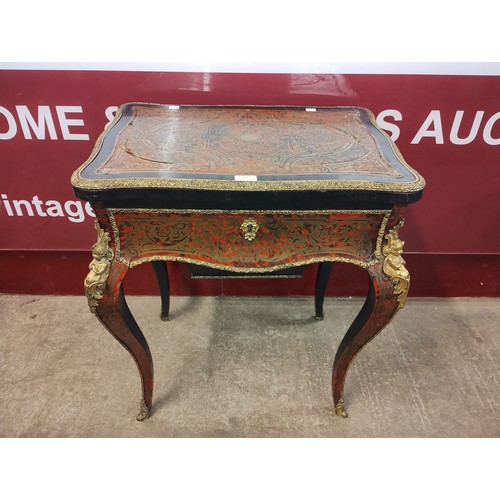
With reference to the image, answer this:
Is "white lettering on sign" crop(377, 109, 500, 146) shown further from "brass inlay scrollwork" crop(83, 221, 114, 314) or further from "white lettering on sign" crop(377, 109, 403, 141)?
"brass inlay scrollwork" crop(83, 221, 114, 314)

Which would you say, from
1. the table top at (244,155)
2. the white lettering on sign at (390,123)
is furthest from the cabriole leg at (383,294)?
the white lettering on sign at (390,123)

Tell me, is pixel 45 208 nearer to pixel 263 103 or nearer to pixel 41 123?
pixel 41 123

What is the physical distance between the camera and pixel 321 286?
6.53 feet

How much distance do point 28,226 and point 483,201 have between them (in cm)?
201

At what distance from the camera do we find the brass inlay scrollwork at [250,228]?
48.0 inches

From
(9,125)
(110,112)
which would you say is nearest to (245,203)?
(110,112)

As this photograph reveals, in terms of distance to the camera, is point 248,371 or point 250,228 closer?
point 250,228

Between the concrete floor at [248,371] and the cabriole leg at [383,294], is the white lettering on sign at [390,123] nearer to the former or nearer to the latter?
the cabriole leg at [383,294]

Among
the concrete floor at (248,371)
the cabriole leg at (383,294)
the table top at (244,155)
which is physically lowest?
the concrete floor at (248,371)

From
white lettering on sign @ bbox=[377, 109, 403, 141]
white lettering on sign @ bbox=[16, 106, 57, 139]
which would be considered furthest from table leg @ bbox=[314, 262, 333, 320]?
white lettering on sign @ bbox=[16, 106, 57, 139]

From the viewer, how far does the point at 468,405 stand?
5.56 ft

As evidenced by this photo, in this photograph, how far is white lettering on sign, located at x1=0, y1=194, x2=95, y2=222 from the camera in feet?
6.33

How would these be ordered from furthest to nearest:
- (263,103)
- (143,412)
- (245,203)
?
(263,103) → (143,412) → (245,203)

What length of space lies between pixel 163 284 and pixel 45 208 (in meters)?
0.61
